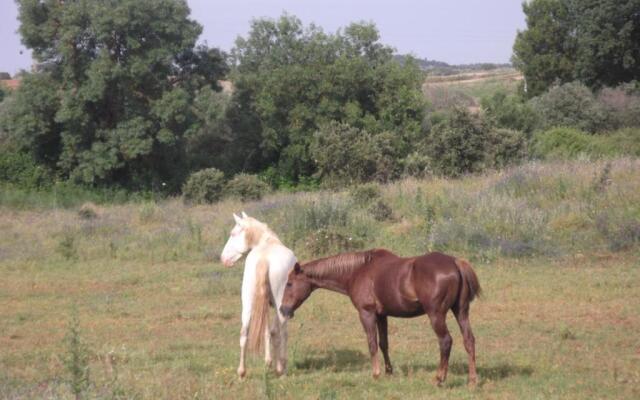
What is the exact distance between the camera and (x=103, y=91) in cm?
3450

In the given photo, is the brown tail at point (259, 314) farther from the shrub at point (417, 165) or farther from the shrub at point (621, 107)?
the shrub at point (621, 107)

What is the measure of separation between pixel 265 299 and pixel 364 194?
44.9ft

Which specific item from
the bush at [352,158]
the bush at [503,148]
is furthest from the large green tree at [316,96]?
the bush at [503,148]

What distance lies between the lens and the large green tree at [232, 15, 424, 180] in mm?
38469

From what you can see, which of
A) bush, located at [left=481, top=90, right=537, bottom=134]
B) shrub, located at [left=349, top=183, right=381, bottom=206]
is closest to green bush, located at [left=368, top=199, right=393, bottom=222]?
shrub, located at [left=349, top=183, right=381, bottom=206]

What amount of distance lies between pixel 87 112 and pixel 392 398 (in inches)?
1167

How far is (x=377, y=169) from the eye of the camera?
99.6 ft

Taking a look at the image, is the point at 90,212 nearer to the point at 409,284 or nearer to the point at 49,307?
the point at 49,307

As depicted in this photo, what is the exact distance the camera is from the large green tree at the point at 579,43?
43.9 m

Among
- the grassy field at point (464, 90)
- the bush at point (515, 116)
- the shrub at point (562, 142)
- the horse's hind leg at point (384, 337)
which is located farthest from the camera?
the grassy field at point (464, 90)

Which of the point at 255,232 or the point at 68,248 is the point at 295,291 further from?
the point at 68,248

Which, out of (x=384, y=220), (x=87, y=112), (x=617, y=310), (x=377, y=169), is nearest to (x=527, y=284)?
(x=617, y=310)

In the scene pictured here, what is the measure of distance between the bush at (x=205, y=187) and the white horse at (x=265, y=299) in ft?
68.3

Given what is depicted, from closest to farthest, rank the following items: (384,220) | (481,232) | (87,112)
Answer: (481,232) < (384,220) < (87,112)
